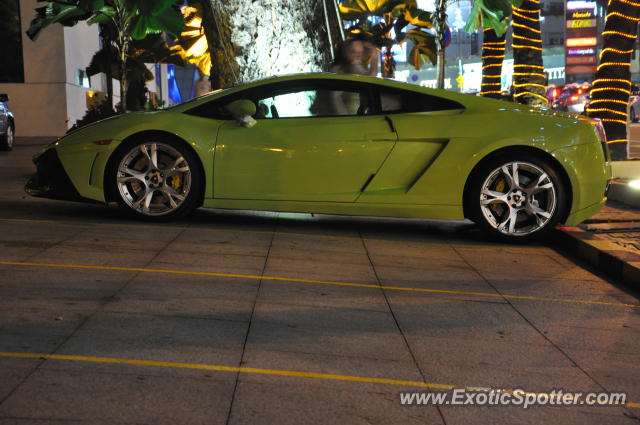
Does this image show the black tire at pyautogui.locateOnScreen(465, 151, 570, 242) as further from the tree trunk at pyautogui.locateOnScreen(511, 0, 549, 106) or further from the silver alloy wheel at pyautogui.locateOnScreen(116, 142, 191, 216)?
the tree trunk at pyautogui.locateOnScreen(511, 0, 549, 106)

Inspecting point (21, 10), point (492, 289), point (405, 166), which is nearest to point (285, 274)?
point (492, 289)

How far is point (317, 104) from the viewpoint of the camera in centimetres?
700

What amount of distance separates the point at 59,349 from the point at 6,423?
0.82 meters

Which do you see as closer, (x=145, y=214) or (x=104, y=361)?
(x=104, y=361)

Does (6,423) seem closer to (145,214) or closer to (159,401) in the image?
(159,401)

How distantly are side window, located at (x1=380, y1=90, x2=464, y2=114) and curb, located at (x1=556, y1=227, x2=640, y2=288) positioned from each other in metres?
1.41

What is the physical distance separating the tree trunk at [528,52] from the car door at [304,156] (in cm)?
1060

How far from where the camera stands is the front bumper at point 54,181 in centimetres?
711

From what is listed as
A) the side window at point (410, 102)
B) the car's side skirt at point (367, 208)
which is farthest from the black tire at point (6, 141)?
the side window at point (410, 102)

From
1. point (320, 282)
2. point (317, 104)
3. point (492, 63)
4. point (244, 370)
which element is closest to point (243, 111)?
point (317, 104)

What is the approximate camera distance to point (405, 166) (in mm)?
6871

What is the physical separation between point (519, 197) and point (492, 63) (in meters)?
15.4

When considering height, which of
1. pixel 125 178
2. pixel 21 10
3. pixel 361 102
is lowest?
pixel 125 178

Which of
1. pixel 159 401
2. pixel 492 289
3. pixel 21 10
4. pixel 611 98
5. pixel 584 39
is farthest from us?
pixel 584 39
